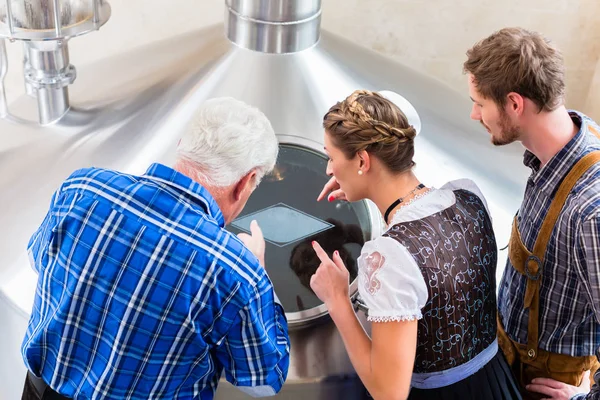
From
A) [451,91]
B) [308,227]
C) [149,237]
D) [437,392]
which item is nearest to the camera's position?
[149,237]

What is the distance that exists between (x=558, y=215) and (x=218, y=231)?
2.70ft

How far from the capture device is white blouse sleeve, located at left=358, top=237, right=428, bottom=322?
1.61m

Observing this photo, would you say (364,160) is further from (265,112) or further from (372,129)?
(265,112)

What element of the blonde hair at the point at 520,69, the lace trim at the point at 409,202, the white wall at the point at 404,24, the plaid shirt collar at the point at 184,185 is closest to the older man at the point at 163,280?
the plaid shirt collar at the point at 184,185

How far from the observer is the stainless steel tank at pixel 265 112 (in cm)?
206

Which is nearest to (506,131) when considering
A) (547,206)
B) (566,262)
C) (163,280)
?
(547,206)

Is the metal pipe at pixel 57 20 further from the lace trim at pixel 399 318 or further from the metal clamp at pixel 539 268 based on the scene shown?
the metal clamp at pixel 539 268

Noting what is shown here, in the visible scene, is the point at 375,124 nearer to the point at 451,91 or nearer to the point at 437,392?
the point at 437,392

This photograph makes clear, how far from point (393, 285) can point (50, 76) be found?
1286 millimetres

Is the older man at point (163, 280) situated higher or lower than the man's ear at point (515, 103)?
lower

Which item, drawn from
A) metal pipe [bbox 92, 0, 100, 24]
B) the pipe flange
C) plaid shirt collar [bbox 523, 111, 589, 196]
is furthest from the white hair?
the pipe flange

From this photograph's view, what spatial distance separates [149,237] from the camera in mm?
1476

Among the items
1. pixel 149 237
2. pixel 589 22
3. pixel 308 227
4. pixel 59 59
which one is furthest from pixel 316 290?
pixel 589 22

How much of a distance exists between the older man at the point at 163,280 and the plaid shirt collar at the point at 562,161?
26.5 inches
